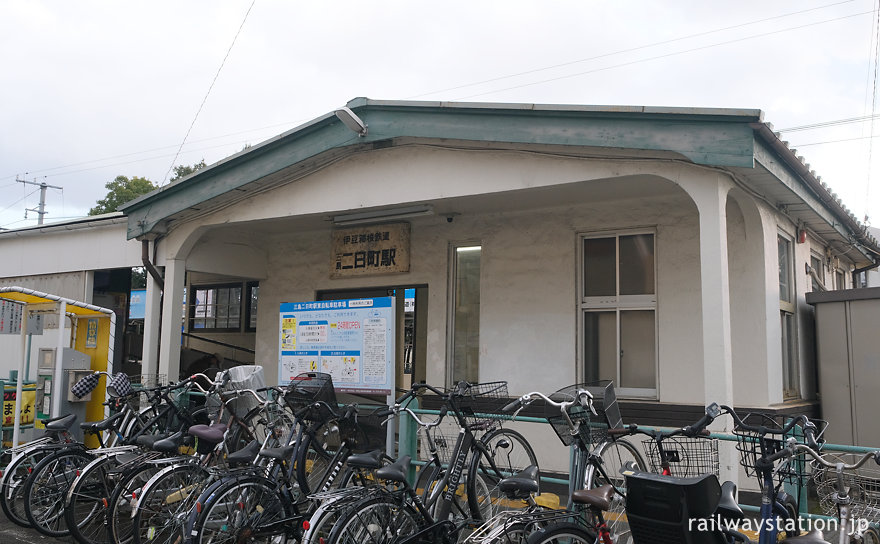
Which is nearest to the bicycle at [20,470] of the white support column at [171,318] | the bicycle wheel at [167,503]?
the bicycle wheel at [167,503]

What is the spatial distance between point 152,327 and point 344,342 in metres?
3.74

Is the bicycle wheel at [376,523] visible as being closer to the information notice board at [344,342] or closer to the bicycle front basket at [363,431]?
the bicycle front basket at [363,431]

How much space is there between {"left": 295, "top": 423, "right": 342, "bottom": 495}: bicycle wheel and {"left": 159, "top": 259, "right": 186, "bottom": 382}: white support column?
4.46 metres

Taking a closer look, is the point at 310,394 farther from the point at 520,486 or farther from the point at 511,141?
the point at 511,141

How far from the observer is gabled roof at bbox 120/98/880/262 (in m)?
5.47

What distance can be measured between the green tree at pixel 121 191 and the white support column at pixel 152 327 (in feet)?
63.8

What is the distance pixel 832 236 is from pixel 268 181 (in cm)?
727

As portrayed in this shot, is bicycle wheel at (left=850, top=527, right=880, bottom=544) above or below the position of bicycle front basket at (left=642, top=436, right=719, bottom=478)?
below

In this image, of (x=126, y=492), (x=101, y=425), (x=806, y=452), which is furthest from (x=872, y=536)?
(x=101, y=425)

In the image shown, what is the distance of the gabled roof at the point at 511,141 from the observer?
547 centimetres

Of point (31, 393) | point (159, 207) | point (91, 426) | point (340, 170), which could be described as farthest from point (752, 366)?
point (31, 393)

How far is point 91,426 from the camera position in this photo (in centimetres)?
620

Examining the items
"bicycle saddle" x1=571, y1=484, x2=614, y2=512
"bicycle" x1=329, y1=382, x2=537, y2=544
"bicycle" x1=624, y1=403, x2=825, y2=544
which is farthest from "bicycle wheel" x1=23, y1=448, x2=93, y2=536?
"bicycle" x1=624, y1=403, x2=825, y2=544

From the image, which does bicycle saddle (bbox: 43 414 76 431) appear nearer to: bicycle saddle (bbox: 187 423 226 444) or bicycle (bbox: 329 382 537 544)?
bicycle saddle (bbox: 187 423 226 444)
